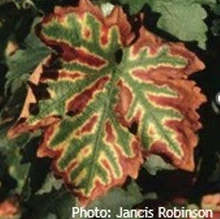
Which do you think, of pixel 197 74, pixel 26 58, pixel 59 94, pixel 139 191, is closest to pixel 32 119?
pixel 59 94

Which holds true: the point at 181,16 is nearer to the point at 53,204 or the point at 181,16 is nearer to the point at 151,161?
the point at 151,161

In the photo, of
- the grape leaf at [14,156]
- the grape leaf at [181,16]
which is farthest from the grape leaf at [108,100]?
the grape leaf at [14,156]

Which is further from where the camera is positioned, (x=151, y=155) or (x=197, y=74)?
(x=197, y=74)

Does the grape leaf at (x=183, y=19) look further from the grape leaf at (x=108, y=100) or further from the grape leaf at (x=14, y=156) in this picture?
the grape leaf at (x=14, y=156)

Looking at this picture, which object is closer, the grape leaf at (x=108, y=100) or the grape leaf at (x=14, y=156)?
the grape leaf at (x=108, y=100)

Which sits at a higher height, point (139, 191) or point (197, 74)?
point (197, 74)

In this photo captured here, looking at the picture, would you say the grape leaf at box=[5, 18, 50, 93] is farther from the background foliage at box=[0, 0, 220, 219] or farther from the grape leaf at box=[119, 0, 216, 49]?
the grape leaf at box=[119, 0, 216, 49]

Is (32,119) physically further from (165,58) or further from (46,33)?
(165,58)
